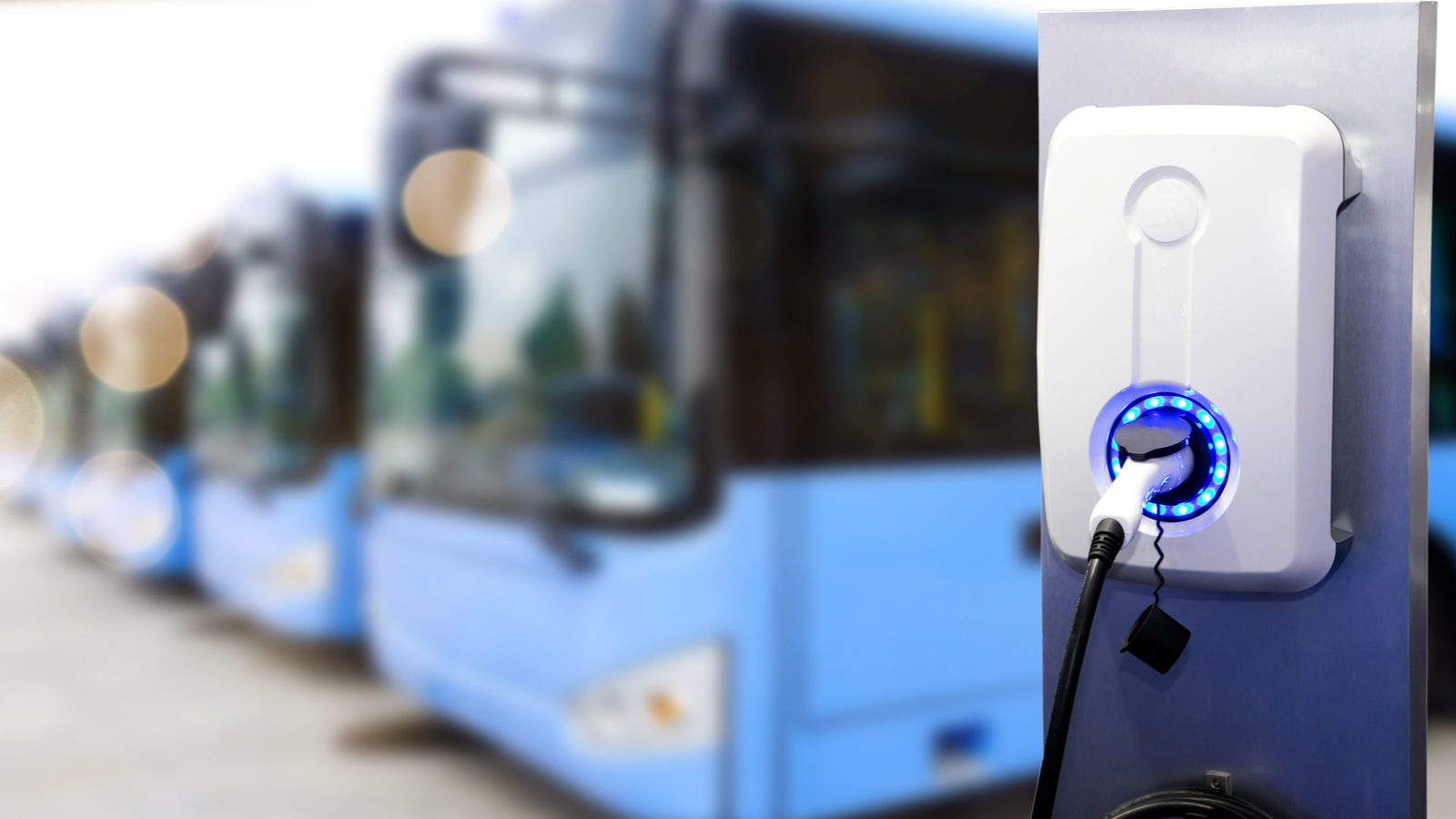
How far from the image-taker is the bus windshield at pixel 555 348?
175 centimetres

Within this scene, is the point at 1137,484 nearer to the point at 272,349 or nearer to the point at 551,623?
the point at 551,623

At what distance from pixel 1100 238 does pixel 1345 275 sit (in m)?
0.11

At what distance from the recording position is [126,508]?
12.5ft

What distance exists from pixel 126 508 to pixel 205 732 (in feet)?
4.33

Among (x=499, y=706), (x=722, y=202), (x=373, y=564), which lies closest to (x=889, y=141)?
(x=722, y=202)

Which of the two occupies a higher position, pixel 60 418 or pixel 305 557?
pixel 60 418

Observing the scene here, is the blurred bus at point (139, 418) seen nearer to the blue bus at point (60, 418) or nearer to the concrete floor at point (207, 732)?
the blue bus at point (60, 418)

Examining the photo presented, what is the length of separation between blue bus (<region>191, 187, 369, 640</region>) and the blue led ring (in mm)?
2520

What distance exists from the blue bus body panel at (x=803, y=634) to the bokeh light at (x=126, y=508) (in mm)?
2119

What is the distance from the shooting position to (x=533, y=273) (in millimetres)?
1958

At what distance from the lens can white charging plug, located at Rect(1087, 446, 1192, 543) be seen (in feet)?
1.65

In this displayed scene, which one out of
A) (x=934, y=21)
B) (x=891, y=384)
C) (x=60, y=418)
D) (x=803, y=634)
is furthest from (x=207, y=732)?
(x=934, y=21)

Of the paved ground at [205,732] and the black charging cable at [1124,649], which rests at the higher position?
the black charging cable at [1124,649]

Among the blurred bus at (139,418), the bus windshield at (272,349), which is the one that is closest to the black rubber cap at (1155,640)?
the bus windshield at (272,349)
